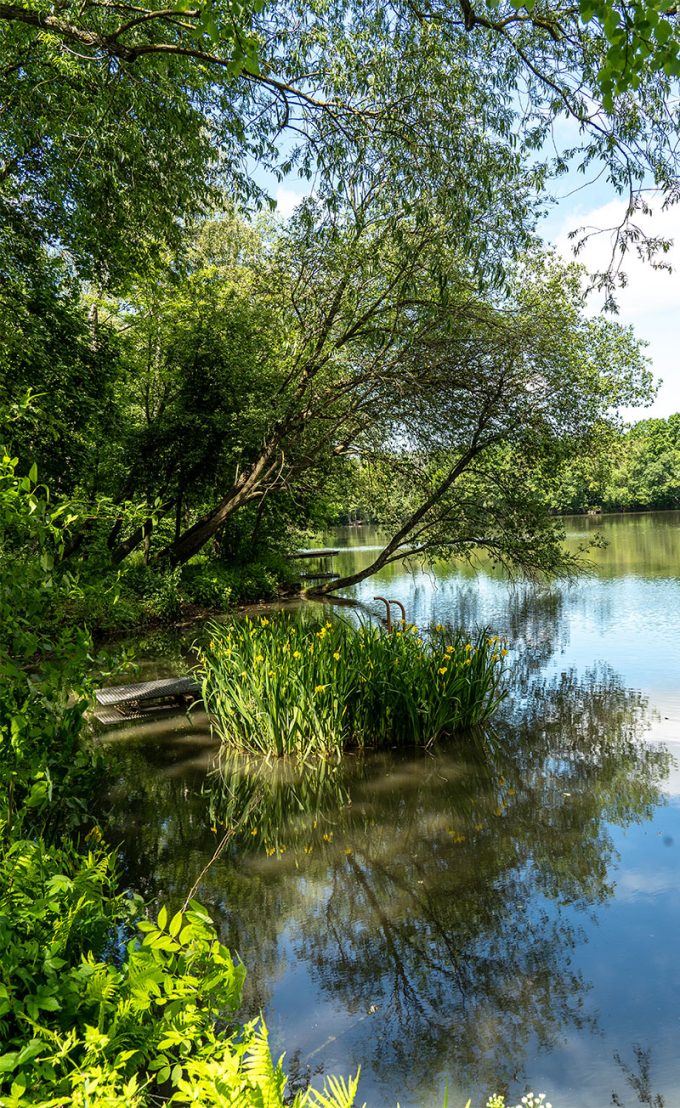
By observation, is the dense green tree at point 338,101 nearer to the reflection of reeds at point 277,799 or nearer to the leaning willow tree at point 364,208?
the leaning willow tree at point 364,208

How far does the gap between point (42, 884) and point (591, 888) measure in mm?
3295

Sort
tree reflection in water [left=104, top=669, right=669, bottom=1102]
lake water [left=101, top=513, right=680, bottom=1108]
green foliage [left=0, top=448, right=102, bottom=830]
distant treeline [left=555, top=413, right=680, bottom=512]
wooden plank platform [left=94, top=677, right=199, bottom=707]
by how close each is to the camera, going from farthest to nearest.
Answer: distant treeline [left=555, top=413, right=680, bottom=512] → wooden plank platform [left=94, top=677, right=199, bottom=707] → tree reflection in water [left=104, top=669, right=669, bottom=1102] → lake water [left=101, top=513, right=680, bottom=1108] → green foliage [left=0, top=448, right=102, bottom=830]

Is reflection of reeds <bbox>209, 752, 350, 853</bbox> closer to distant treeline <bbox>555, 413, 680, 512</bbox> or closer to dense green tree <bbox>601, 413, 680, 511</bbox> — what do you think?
distant treeline <bbox>555, 413, 680, 512</bbox>

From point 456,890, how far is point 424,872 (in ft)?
0.98

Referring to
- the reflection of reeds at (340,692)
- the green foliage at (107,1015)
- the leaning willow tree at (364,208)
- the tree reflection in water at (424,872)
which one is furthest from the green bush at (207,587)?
the green foliage at (107,1015)

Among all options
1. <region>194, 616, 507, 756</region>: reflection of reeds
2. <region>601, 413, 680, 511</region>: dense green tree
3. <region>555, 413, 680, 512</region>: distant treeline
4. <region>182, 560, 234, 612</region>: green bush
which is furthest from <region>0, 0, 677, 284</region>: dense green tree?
<region>601, 413, 680, 511</region>: dense green tree

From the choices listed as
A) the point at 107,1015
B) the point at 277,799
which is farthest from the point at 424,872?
the point at 107,1015

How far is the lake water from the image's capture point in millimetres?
3039

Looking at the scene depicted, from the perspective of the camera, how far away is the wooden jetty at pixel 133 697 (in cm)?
841

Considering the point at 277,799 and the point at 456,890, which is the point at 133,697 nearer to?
the point at 277,799

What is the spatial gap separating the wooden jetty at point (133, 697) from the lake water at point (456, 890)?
0.53 meters

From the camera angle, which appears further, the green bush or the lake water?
the green bush

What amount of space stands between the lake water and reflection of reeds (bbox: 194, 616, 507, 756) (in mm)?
279

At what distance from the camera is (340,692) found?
21.6 feet
